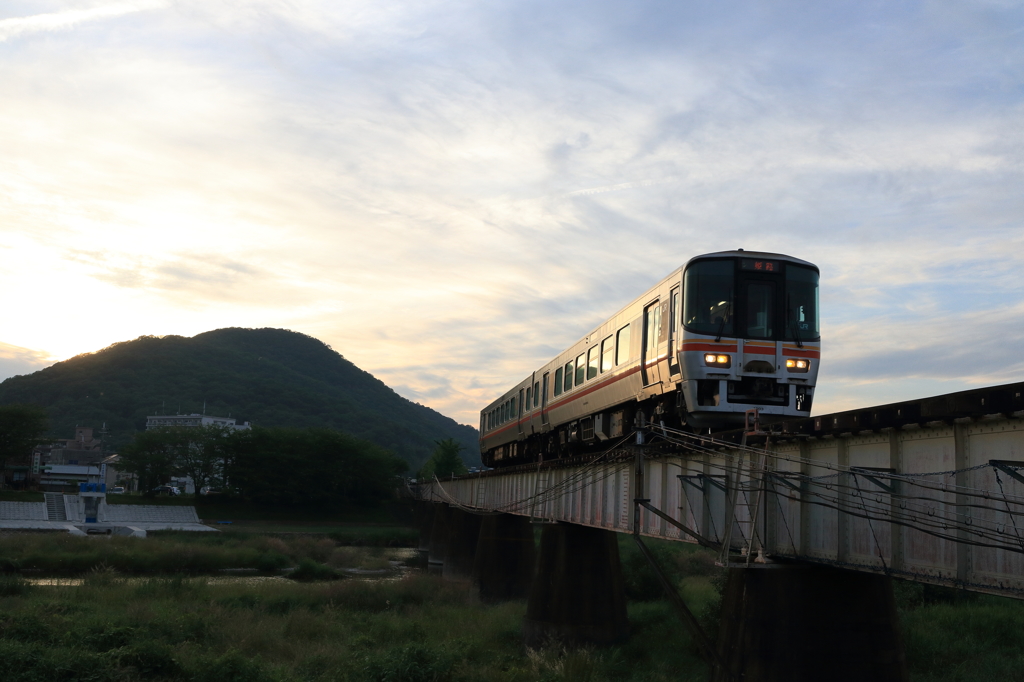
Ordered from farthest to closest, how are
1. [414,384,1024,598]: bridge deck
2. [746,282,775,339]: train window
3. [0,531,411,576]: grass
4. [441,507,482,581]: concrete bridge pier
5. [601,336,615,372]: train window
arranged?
[441,507,482,581]: concrete bridge pier
[0,531,411,576]: grass
[601,336,615,372]: train window
[746,282,775,339]: train window
[414,384,1024,598]: bridge deck

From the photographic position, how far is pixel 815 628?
10695 mm

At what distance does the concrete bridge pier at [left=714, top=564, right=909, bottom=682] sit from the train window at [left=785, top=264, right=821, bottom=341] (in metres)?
4.52

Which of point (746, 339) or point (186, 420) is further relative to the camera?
point (186, 420)

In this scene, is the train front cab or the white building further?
the white building

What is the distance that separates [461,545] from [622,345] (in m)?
29.5

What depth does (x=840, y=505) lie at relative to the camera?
9477 mm

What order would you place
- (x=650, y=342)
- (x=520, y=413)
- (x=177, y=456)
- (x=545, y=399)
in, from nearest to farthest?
(x=650, y=342)
(x=545, y=399)
(x=520, y=413)
(x=177, y=456)

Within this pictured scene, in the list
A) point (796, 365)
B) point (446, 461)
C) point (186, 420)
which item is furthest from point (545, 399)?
point (186, 420)

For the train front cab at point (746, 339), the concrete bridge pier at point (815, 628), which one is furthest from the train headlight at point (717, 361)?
the concrete bridge pier at point (815, 628)

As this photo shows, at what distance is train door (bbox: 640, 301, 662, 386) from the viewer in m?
15.5

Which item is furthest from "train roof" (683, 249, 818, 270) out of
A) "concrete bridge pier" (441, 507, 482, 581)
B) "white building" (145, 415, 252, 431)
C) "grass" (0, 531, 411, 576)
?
"white building" (145, 415, 252, 431)

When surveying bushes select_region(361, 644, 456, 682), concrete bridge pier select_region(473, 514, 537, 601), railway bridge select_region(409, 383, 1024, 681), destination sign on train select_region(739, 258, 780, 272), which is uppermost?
destination sign on train select_region(739, 258, 780, 272)

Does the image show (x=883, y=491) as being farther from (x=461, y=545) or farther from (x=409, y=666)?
(x=461, y=545)

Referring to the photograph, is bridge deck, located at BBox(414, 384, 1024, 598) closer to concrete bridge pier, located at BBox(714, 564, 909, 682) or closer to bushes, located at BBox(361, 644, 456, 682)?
concrete bridge pier, located at BBox(714, 564, 909, 682)
